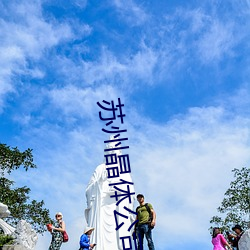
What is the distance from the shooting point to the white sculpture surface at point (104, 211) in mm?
12484

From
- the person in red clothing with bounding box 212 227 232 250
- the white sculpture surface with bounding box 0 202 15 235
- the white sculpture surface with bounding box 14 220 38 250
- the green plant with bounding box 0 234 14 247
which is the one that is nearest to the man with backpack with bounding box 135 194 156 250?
the person in red clothing with bounding box 212 227 232 250

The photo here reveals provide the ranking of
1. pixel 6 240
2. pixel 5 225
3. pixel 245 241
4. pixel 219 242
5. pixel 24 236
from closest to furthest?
1. pixel 245 241
2. pixel 219 242
3. pixel 24 236
4. pixel 6 240
5. pixel 5 225

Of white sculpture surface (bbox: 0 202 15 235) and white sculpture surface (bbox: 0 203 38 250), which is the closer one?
white sculpture surface (bbox: 0 203 38 250)

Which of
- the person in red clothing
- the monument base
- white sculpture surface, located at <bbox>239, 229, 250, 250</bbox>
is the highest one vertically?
the monument base

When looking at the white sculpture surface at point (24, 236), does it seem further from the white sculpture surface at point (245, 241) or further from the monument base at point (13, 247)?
the white sculpture surface at point (245, 241)

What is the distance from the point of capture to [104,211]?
12930mm

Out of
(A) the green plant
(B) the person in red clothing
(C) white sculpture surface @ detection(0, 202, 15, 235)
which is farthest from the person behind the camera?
(C) white sculpture surface @ detection(0, 202, 15, 235)

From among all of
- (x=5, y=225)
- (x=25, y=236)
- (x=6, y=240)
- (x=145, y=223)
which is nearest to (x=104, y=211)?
(x=5, y=225)

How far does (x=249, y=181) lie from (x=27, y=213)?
9.90 meters

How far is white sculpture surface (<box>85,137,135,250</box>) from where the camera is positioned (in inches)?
492

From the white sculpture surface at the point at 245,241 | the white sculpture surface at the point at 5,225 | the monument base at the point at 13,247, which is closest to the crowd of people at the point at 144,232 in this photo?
the white sculpture surface at the point at 245,241

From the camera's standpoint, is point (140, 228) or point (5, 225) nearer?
point (140, 228)

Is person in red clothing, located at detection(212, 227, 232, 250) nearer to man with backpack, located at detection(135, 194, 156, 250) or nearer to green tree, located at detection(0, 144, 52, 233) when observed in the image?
man with backpack, located at detection(135, 194, 156, 250)

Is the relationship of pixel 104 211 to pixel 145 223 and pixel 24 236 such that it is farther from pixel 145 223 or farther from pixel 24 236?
pixel 145 223
